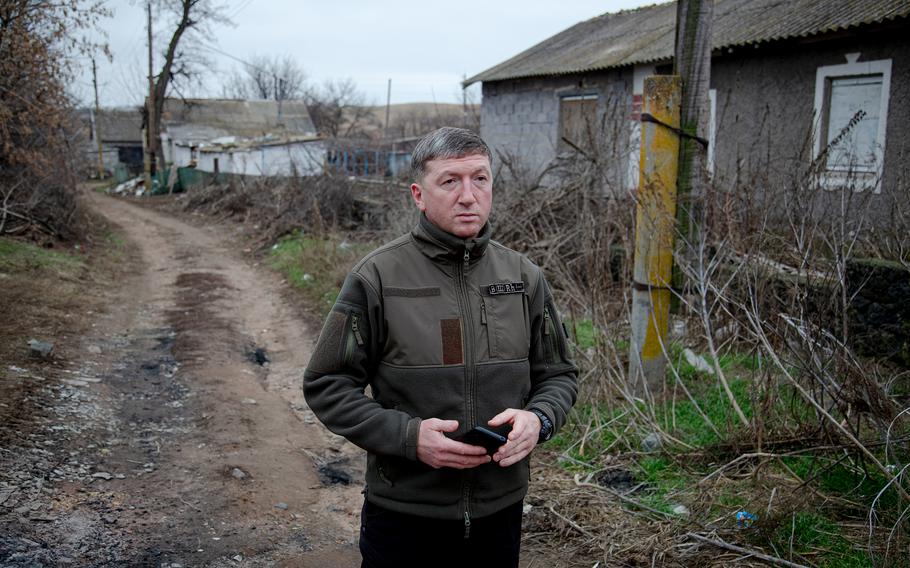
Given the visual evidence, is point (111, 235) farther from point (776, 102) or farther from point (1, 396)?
point (776, 102)

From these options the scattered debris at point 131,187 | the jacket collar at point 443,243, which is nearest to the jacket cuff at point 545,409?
the jacket collar at point 443,243

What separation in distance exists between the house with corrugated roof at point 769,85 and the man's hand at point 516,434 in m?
3.09

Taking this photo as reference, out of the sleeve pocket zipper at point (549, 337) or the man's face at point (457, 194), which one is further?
the sleeve pocket zipper at point (549, 337)

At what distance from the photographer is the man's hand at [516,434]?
6.21 feet

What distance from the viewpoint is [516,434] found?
6.26 feet

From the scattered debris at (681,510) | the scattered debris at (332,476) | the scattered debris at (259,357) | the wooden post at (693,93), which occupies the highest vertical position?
the wooden post at (693,93)

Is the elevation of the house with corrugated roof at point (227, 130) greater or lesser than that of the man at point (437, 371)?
greater

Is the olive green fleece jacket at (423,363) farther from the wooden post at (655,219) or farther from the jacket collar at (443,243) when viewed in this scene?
the wooden post at (655,219)

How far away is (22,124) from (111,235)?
4.85 metres

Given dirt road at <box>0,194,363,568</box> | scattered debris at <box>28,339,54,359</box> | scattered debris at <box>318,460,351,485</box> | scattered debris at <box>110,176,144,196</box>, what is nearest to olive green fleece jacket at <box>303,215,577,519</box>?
dirt road at <box>0,194,363,568</box>

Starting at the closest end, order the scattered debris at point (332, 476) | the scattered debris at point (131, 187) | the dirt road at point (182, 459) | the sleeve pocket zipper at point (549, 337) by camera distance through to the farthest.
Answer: the sleeve pocket zipper at point (549, 337), the dirt road at point (182, 459), the scattered debris at point (332, 476), the scattered debris at point (131, 187)

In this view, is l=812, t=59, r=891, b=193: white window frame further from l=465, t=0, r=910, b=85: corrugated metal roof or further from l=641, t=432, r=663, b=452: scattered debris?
l=641, t=432, r=663, b=452: scattered debris

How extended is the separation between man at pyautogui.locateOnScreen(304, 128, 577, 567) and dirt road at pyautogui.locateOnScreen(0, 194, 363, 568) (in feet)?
5.60

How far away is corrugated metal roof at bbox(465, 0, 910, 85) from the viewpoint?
30.6 ft
